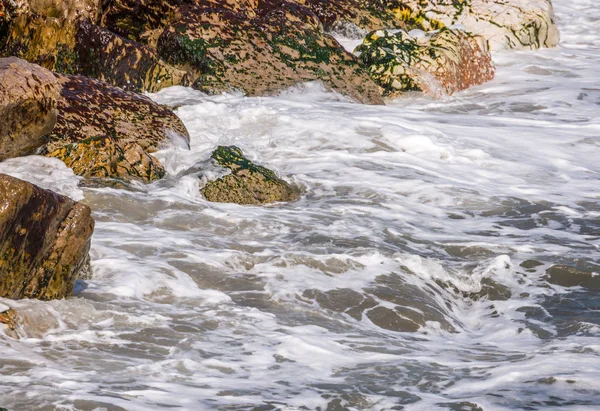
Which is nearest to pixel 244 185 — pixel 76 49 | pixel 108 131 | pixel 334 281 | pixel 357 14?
pixel 108 131

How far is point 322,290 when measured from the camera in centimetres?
507

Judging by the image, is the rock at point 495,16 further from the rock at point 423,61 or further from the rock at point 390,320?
the rock at point 390,320

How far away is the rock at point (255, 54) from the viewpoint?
10469 mm

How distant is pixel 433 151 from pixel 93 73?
12.1ft

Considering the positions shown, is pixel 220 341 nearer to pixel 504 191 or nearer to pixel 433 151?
pixel 504 191

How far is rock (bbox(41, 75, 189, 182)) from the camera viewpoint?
23.0 ft

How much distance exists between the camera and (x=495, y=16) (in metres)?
14.4

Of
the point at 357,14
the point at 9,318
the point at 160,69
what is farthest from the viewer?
the point at 357,14

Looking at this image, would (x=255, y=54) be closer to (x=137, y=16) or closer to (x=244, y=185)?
(x=137, y=16)

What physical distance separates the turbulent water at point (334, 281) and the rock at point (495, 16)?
190 inches

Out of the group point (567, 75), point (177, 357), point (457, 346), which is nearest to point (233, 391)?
point (177, 357)

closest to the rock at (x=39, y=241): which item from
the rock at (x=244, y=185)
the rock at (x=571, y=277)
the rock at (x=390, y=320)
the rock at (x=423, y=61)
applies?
the rock at (x=390, y=320)

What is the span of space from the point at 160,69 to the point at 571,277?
19.5 ft

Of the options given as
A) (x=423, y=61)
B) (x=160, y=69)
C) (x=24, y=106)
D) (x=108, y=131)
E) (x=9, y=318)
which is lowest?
(x=9, y=318)
